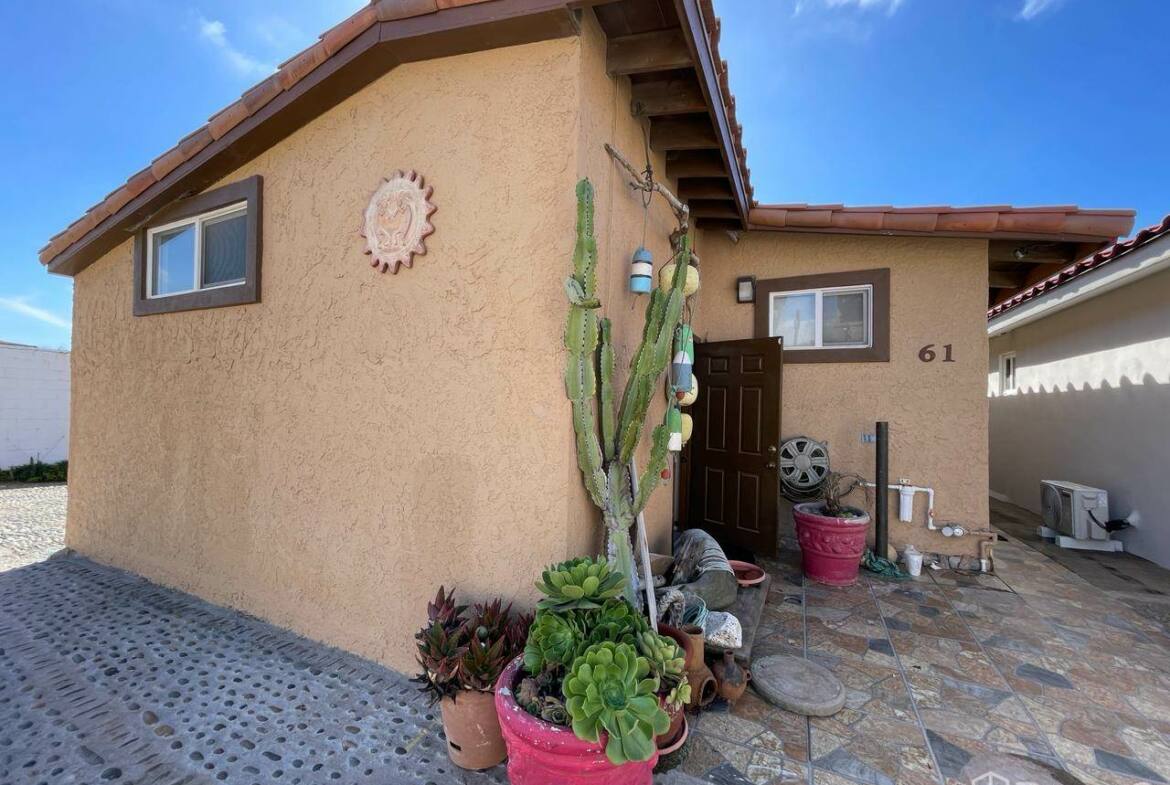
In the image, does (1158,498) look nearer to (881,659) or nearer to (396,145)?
(881,659)

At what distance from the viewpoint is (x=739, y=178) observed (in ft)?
15.7

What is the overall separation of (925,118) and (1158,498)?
7821 mm

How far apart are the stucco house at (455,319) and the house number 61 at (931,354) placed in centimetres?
3

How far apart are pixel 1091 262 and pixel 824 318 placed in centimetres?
383

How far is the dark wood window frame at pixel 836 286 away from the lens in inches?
235

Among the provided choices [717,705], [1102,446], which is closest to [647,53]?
[717,705]

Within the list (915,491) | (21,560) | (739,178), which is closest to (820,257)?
(739,178)

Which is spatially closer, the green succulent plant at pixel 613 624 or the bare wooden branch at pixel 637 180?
the green succulent plant at pixel 613 624

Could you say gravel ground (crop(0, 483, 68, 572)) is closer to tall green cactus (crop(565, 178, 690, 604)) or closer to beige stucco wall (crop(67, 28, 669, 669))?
beige stucco wall (crop(67, 28, 669, 669))

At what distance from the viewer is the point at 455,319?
10.9 ft

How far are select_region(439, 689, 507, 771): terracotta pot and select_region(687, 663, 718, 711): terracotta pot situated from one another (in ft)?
4.05

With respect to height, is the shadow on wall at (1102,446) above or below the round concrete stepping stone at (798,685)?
above

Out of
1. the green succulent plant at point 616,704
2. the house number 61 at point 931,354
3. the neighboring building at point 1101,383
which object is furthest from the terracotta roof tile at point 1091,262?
the green succulent plant at point 616,704

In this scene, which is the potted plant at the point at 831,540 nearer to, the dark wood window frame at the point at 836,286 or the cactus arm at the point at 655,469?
the dark wood window frame at the point at 836,286
